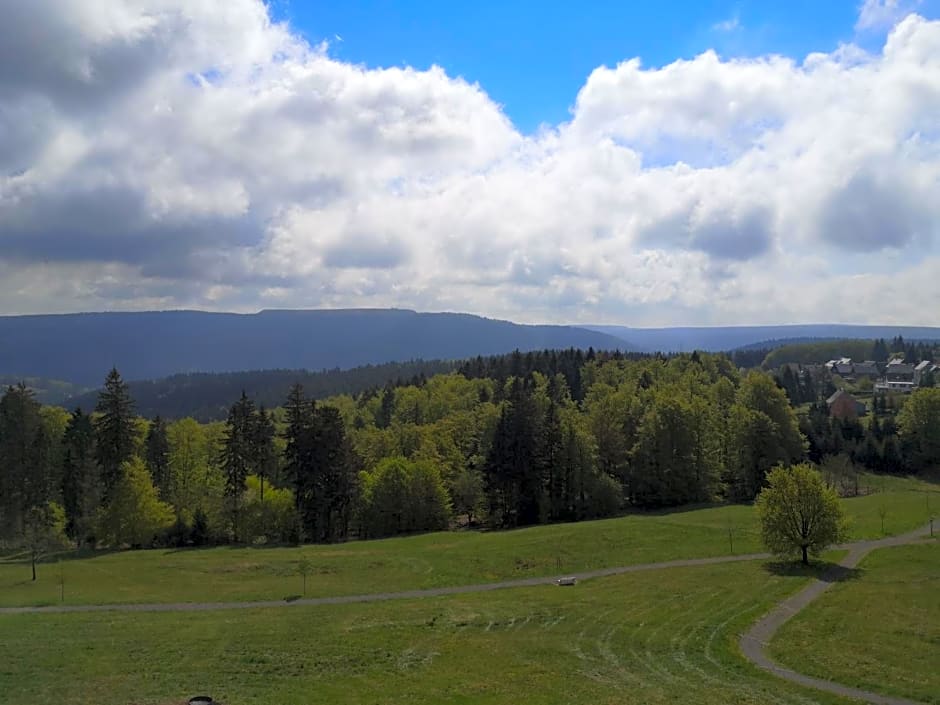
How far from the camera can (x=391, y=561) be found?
5062 cm

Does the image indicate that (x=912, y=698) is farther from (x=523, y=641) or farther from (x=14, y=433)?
(x=14, y=433)

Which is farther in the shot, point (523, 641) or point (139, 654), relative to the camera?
point (523, 641)

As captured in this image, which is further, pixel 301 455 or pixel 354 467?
pixel 354 467

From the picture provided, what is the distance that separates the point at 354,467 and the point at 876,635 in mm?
51617

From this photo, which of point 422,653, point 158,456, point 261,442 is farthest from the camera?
point 158,456


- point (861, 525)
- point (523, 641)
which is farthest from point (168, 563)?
point (861, 525)

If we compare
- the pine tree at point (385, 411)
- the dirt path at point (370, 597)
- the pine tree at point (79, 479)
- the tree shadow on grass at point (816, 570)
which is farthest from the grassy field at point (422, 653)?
the pine tree at point (385, 411)

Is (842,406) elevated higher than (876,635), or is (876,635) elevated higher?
(876,635)

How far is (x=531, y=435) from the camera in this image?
75000 mm

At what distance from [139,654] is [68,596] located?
18031 mm

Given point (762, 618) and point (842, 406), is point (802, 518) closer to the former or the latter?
point (762, 618)

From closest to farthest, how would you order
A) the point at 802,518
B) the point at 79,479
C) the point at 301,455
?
the point at 802,518, the point at 301,455, the point at 79,479

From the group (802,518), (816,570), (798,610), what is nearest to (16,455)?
(798,610)

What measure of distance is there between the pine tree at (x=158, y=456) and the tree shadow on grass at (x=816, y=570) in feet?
202
